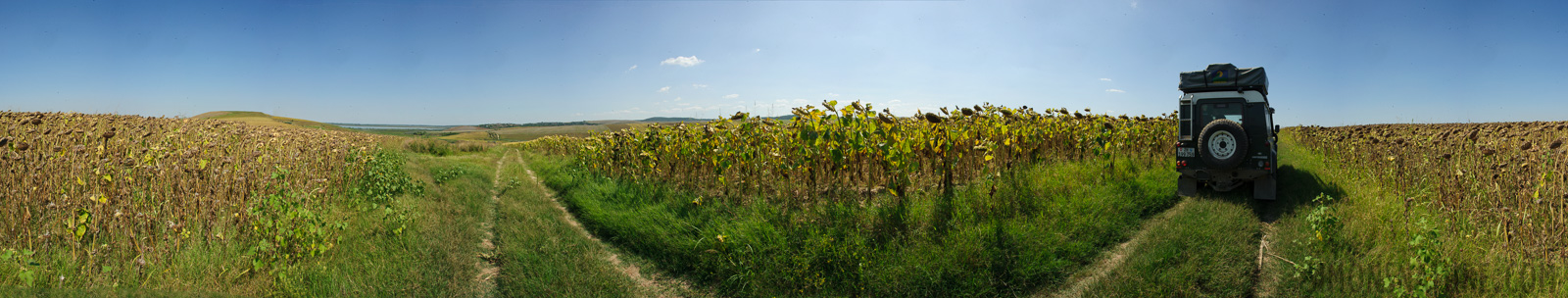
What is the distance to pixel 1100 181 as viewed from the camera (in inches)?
314

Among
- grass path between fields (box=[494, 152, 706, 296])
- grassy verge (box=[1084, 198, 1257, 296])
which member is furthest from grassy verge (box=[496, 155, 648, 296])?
grassy verge (box=[1084, 198, 1257, 296])

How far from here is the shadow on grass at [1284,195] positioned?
7.27 meters

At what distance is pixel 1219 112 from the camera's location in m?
8.38

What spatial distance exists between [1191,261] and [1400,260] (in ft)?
5.58

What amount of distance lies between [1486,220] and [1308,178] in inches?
215

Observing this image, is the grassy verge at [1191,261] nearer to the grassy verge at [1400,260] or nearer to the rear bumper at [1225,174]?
the grassy verge at [1400,260]

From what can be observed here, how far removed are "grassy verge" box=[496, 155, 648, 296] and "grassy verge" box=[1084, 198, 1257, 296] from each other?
3752 mm

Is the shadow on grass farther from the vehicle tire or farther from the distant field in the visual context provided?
the distant field

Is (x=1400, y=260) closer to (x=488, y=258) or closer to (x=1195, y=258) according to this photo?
(x=1195, y=258)

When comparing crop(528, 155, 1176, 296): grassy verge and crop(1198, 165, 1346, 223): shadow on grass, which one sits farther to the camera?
crop(1198, 165, 1346, 223): shadow on grass

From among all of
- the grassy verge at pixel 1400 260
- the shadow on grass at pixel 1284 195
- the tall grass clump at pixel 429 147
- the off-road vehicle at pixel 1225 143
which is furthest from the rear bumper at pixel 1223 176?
the tall grass clump at pixel 429 147

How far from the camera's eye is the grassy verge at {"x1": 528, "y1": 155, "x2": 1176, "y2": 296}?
15.1 feet

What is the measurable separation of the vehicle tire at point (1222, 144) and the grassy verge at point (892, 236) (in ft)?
3.00

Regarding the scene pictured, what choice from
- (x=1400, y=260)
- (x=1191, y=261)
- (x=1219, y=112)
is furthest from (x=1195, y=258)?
(x=1219, y=112)
